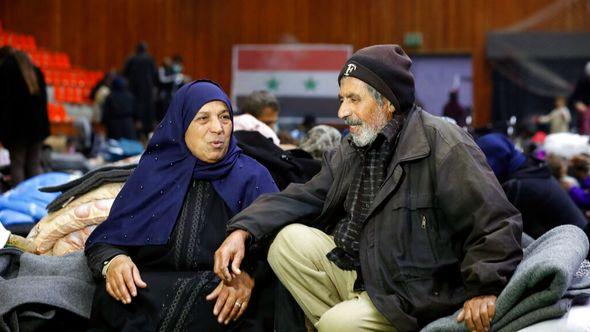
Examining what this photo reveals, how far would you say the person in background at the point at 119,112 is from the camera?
1187 centimetres

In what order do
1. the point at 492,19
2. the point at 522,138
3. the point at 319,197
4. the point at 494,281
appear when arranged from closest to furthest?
1. the point at 494,281
2. the point at 319,197
3. the point at 522,138
4. the point at 492,19

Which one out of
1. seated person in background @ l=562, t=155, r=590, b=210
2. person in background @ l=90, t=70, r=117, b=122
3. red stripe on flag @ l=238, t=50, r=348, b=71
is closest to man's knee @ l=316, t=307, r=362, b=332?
seated person in background @ l=562, t=155, r=590, b=210

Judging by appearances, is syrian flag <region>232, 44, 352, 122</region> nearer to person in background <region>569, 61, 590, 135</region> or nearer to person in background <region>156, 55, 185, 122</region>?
person in background <region>156, 55, 185, 122</region>

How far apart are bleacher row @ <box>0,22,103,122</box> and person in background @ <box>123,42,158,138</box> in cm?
112

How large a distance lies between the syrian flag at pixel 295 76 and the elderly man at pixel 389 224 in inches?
476

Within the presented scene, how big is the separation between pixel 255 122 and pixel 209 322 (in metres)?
1.88

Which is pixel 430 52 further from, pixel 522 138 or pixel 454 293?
pixel 454 293

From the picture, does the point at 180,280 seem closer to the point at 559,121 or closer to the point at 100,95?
the point at 559,121

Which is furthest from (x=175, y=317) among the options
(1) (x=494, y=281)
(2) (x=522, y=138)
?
(2) (x=522, y=138)

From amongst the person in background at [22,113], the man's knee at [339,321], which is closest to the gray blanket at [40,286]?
the man's knee at [339,321]

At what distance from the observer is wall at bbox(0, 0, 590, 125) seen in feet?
51.4

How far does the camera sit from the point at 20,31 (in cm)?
1783

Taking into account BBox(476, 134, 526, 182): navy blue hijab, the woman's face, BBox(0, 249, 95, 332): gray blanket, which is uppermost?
the woman's face

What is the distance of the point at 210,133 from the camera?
10.8ft
